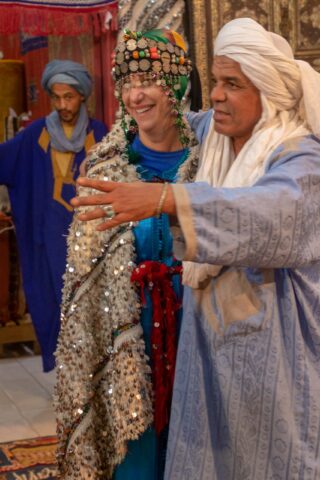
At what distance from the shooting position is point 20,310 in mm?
6324

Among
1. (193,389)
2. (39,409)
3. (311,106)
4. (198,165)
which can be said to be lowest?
(39,409)

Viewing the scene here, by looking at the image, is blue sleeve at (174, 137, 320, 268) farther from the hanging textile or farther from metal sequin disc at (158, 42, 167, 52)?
the hanging textile

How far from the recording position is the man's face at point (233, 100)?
7.78 ft

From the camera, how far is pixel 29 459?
167 inches

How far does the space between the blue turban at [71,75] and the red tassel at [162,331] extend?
275 cm

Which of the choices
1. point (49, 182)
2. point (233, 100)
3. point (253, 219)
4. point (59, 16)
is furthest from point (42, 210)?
point (253, 219)

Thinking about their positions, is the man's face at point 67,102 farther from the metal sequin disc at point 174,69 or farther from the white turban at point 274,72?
the white turban at point 274,72

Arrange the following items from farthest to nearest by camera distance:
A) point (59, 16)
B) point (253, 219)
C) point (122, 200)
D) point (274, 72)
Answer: point (59, 16) < point (274, 72) < point (253, 219) < point (122, 200)

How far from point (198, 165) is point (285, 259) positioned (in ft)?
2.25

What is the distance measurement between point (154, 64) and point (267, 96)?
1.89 ft

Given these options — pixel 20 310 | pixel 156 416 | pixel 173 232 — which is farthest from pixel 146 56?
pixel 20 310

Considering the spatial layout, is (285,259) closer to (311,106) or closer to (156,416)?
(311,106)

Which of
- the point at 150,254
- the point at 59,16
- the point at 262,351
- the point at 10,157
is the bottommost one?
the point at 262,351

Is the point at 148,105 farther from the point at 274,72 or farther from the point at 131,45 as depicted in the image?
the point at 274,72
